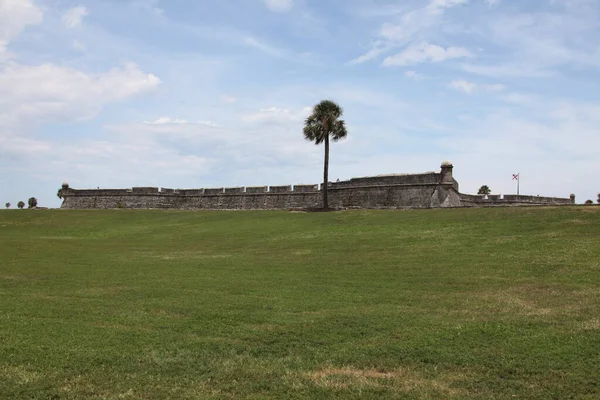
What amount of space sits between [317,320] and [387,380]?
2989 mm

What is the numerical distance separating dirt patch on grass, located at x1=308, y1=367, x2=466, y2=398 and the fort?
2916cm

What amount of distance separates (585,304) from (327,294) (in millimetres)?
5331

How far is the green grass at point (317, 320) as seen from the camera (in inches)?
247

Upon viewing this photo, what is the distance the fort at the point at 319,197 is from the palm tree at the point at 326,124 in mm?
2769

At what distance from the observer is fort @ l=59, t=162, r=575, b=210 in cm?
3624

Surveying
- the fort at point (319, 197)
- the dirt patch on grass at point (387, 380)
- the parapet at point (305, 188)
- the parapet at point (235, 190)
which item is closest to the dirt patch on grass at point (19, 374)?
the dirt patch on grass at point (387, 380)

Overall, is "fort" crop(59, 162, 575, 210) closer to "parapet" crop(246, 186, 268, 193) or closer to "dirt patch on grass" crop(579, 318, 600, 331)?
"parapet" crop(246, 186, 268, 193)

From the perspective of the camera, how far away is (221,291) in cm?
1231

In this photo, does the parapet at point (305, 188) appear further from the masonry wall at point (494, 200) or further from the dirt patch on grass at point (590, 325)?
the dirt patch on grass at point (590, 325)

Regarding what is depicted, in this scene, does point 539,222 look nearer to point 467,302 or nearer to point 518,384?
point 467,302

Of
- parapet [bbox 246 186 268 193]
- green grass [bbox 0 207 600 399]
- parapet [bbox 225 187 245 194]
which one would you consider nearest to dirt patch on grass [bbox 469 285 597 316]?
green grass [bbox 0 207 600 399]

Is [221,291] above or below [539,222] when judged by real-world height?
below

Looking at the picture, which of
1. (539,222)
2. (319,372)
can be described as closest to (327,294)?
(319,372)

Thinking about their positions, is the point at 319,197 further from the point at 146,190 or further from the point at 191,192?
the point at 146,190
